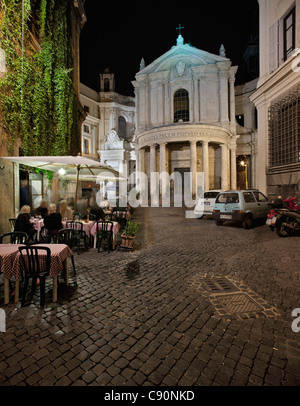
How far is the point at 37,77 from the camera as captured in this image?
952 centimetres

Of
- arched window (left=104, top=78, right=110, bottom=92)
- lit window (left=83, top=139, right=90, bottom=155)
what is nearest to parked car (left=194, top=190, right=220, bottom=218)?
lit window (left=83, top=139, right=90, bottom=155)

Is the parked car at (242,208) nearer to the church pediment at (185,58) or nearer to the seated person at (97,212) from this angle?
the seated person at (97,212)

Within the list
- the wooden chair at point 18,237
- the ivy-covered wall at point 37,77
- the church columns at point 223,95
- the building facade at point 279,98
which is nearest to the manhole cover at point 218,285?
the wooden chair at point 18,237

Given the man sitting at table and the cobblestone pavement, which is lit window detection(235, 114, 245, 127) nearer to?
the cobblestone pavement

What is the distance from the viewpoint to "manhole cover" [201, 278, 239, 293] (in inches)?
160

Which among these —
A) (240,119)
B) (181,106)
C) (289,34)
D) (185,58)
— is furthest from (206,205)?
(240,119)

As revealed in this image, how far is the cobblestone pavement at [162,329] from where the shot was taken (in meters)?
2.24

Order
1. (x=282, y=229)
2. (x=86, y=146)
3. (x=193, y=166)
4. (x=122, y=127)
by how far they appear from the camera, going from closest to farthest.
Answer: (x=282, y=229)
(x=193, y=166)
(x=86, y=146)
(x=122, y=127)

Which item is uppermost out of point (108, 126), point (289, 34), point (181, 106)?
point (181, 106)

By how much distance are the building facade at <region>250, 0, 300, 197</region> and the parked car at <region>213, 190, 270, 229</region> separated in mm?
2382

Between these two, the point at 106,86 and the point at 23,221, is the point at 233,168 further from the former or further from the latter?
the point at 23,221

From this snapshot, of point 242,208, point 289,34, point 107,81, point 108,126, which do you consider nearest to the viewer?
point 242,208

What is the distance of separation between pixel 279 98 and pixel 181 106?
60.6ft
